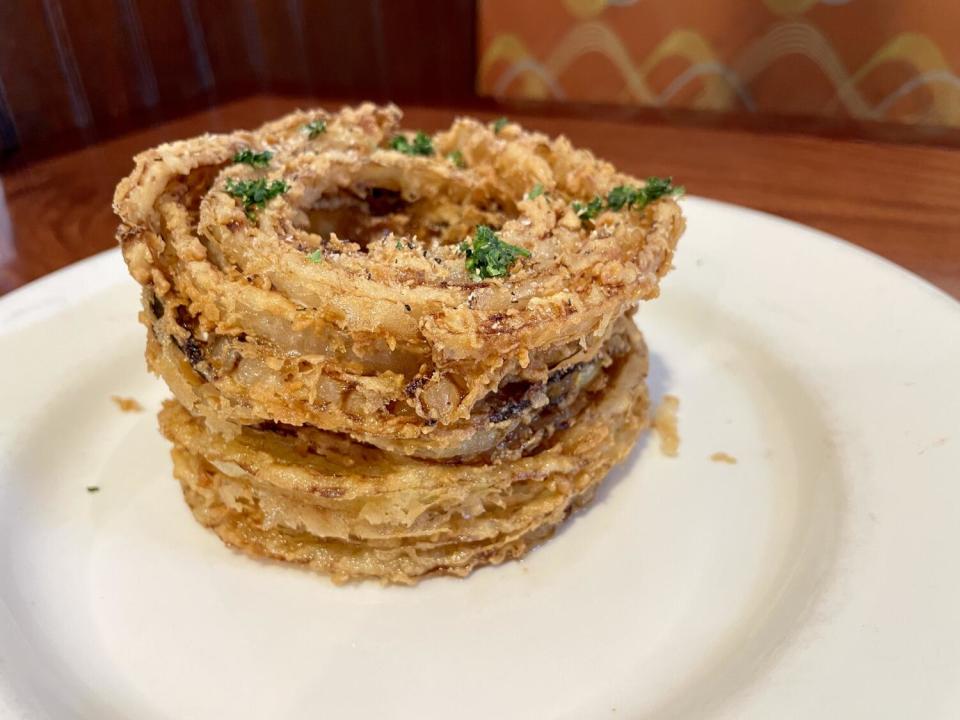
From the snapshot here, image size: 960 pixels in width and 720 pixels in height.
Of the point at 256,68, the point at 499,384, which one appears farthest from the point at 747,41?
the point at 499,384

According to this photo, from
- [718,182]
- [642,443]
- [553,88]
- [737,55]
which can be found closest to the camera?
[642,443]

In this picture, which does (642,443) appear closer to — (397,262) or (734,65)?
(397,262)

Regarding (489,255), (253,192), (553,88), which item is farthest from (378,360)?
(553,88)

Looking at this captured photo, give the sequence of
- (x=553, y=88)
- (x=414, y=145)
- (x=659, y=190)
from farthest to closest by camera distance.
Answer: (x=553, y=88), (x=414, y=145), (x=659, y=190)

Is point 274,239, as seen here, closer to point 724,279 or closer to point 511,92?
point 724,279

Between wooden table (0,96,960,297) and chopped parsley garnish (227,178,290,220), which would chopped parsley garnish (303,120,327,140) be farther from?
wooden table (0,96,960,297)

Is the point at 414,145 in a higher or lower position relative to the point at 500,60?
higher

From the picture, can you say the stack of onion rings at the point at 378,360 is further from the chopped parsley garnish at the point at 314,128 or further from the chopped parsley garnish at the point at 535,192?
the chopped parsley garnish at the point at 314,128
